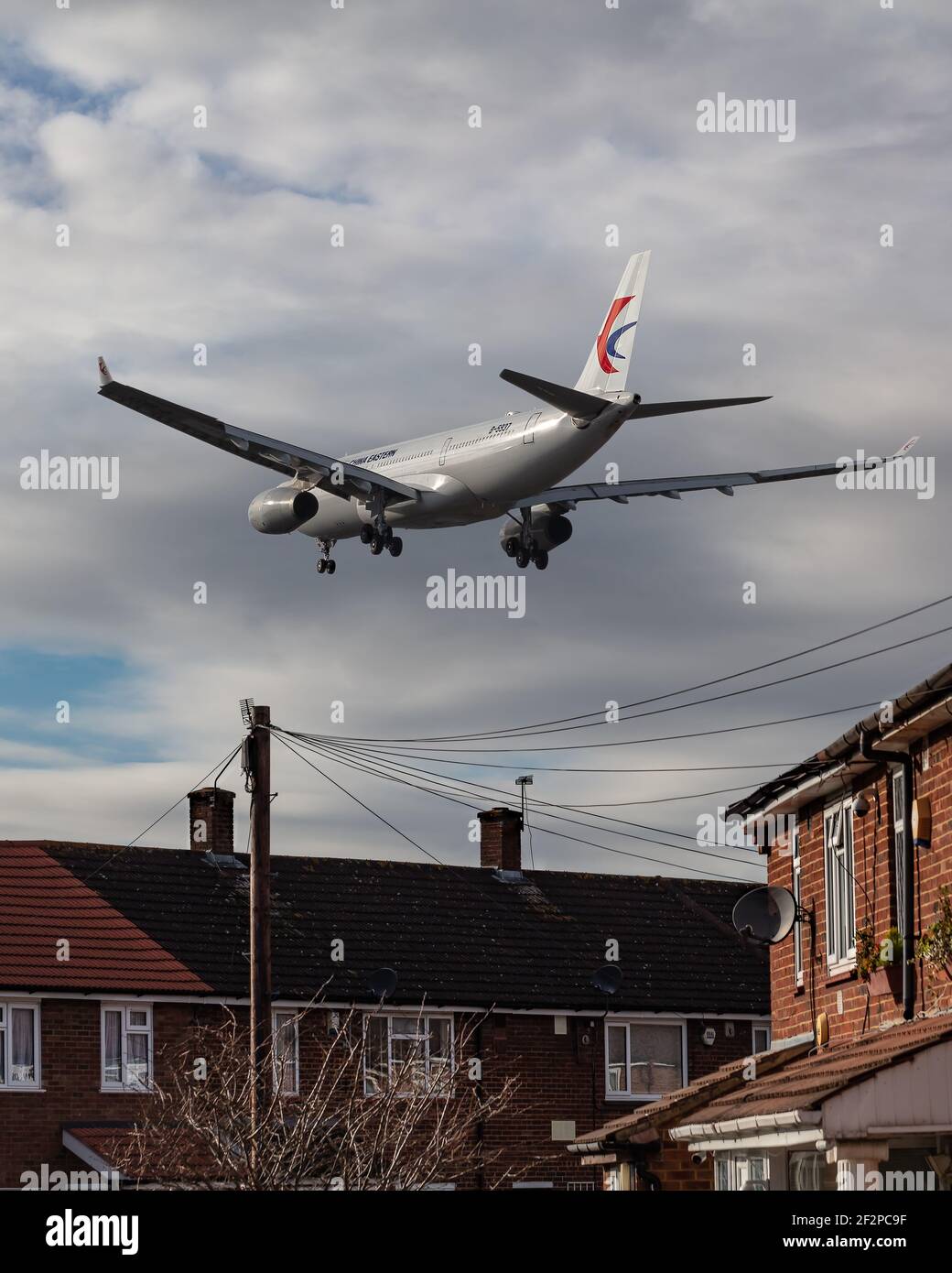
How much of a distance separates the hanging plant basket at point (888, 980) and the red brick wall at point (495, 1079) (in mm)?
13413

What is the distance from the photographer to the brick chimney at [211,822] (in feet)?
141

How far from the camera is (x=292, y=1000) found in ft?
128

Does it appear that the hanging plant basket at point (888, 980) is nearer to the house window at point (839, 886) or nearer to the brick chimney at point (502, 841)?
the house window at point (839, 886)

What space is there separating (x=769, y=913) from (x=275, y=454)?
58.8ft

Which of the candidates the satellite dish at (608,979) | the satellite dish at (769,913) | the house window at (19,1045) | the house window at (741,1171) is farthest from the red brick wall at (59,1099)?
the satellite dish at (769,913)

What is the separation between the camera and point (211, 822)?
43.1 metres

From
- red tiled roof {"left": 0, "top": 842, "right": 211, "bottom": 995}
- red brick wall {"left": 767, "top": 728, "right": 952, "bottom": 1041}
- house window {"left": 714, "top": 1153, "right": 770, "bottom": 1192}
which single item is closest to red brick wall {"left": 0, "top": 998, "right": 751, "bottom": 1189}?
red tiled roof {"left": 0, "top": 842, "right": 211, "bottom": 995}

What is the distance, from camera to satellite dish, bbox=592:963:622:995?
40.9 metres

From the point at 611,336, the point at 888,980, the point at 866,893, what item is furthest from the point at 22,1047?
the point at 888,980

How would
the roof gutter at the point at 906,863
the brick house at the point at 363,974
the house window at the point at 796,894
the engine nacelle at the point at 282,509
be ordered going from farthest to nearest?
the engine nacelle at the point at 282,509 < the brick house at the point at 363,974 < the house window at the point at 796,894 < the roof gutter at the point at 906,863

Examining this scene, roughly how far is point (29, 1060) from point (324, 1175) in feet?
62.2

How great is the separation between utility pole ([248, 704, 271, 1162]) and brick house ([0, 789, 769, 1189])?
9902 mm

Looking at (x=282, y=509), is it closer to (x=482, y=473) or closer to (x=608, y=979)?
(x=482, y=473)
